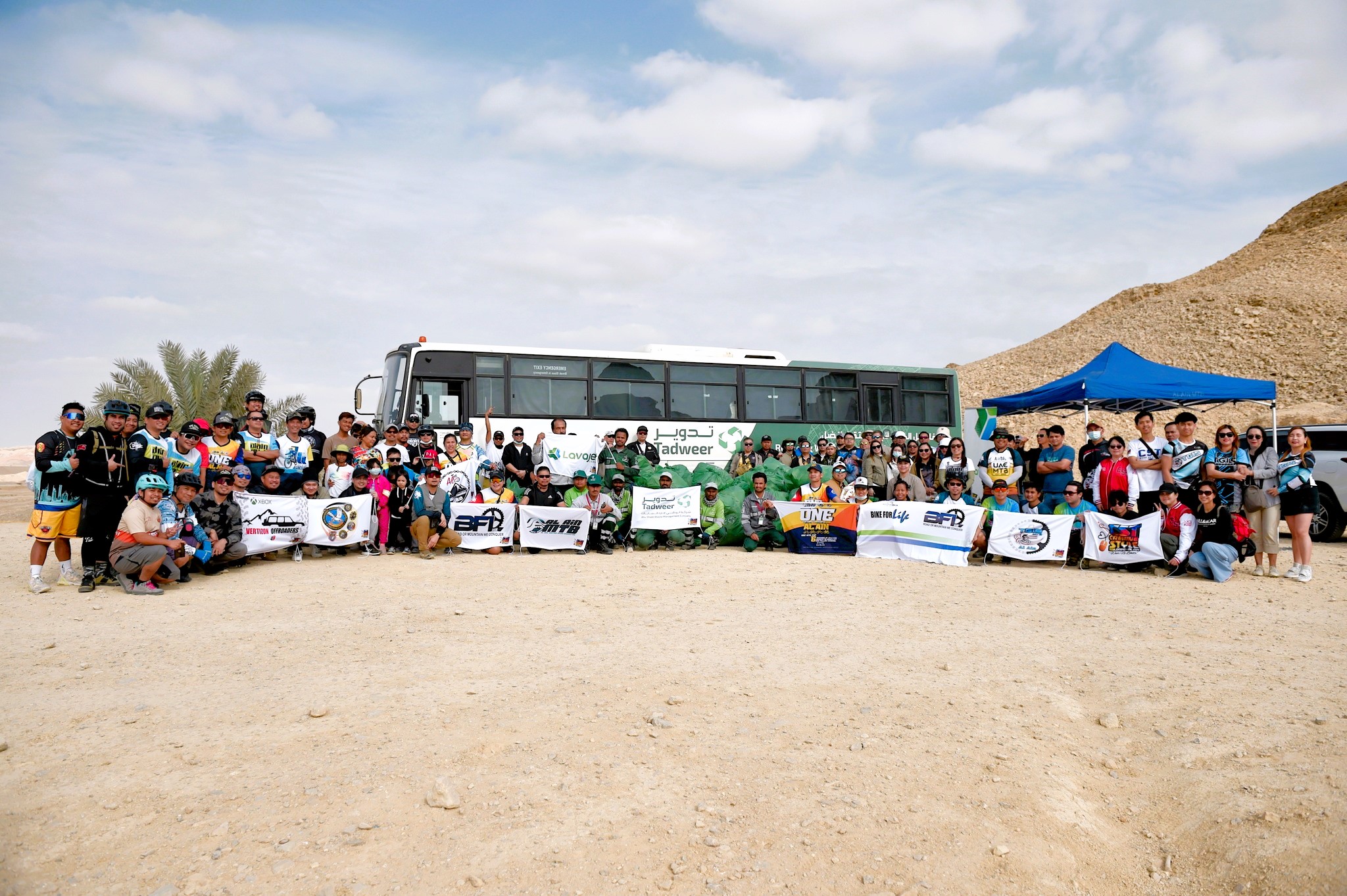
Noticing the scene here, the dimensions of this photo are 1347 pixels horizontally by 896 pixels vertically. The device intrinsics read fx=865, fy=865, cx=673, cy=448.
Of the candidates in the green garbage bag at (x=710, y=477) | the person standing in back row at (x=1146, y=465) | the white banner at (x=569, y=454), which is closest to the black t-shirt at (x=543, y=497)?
the white banner at (x=569, y=454)

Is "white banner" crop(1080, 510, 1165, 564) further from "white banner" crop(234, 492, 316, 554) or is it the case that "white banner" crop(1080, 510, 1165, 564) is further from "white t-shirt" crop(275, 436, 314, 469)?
"white t-shirt" crop(275, 436, 314, 469)

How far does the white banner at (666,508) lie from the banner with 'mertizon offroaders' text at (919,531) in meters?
2.38

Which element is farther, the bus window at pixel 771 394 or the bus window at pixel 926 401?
the bus window at pixel 926 401

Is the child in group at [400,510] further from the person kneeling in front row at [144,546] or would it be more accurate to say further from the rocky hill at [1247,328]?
the rocky hill at [1247,328]

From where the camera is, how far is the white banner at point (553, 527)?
1203cm

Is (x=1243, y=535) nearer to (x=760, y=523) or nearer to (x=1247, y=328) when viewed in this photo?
(x=760, y=523)

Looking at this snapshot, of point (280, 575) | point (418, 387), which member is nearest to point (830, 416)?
point (418, 387)

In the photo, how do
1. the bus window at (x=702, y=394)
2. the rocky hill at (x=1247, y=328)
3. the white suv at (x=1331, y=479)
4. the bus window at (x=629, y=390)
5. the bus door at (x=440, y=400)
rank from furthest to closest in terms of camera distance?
the rocky hill at (x=1247, y=328) → the bus window at (x=702, y=394) → the bus window at (x=629, y=390) → the bus door at (x=440, y=400) → the white suv at (x=1331, y=479)

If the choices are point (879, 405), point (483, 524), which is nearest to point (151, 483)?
point (483, 524)

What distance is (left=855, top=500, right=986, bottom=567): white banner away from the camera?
11359 millimetres

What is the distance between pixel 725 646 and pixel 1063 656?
2.53 m

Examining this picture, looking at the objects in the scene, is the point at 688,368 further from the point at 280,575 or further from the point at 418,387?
the point at 280,575

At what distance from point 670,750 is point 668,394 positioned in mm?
12348

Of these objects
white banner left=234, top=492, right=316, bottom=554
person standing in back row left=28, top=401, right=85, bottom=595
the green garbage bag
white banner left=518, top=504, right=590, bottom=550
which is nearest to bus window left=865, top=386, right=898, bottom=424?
the green garbage bag
